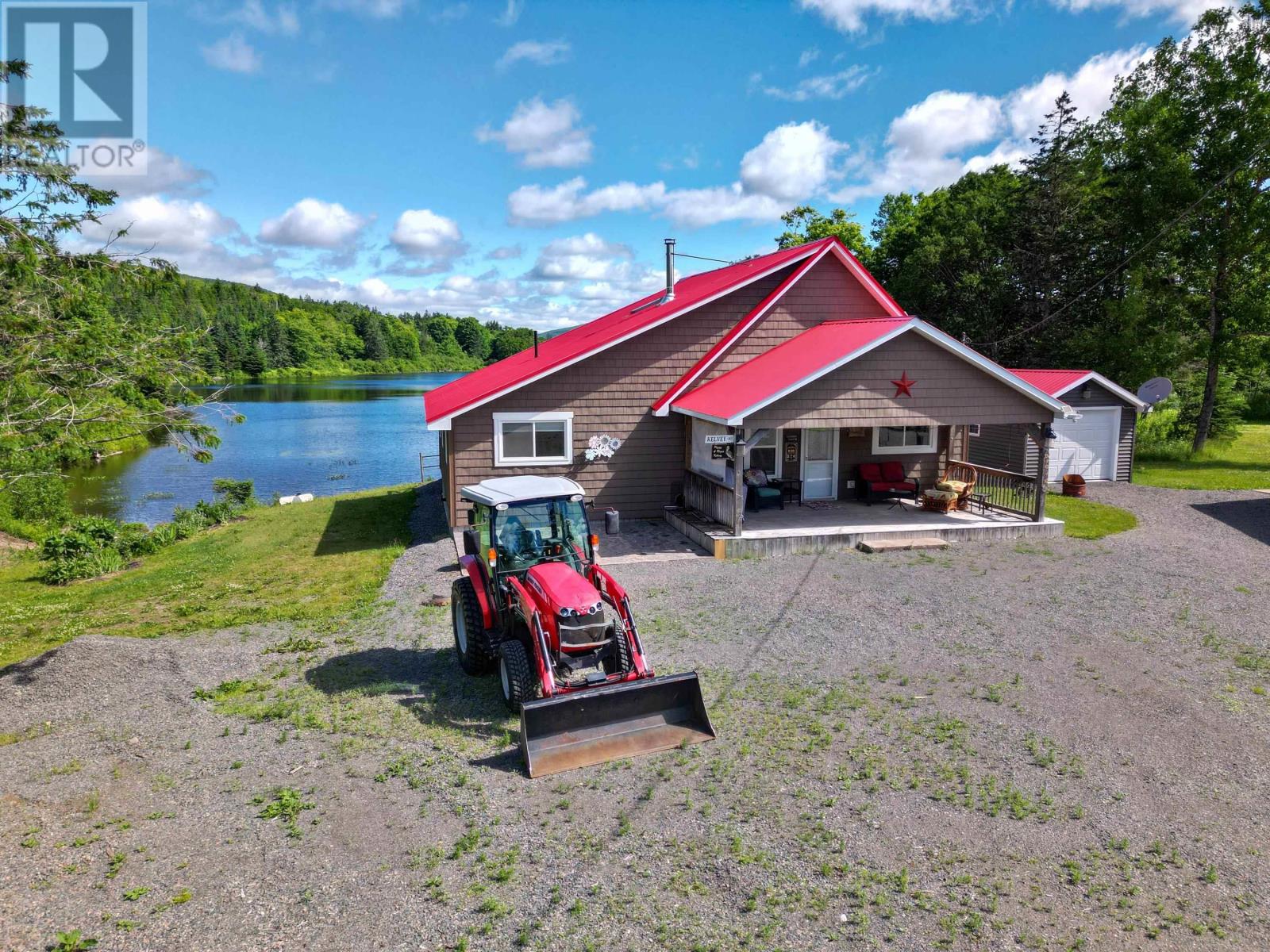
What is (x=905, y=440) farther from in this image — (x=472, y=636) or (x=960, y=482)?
(x=472, y=636)

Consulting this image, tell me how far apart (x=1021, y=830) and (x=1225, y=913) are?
1195 mm

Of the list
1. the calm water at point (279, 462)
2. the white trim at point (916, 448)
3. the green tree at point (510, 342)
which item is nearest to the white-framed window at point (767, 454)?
the white trim at point (916, 448)

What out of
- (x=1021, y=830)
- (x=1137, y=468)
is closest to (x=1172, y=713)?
(x=1021, y=830)

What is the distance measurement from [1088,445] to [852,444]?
29.8 ft

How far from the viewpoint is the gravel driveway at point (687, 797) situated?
469cm

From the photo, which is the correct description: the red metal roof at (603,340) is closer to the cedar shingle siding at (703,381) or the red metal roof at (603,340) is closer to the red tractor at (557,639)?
the cedar shingle siding at (703,381)

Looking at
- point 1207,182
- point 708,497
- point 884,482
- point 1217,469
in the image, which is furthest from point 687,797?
point 1207,182

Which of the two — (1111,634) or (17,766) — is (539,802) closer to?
(17,766)

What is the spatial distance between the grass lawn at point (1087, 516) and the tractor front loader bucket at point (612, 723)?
12.3 meters

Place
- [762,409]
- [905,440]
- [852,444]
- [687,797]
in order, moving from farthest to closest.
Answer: [905,440]
[852,444]
[762,409]
[687,797]

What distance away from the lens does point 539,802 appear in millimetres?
6016

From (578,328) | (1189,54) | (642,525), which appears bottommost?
(642,525)

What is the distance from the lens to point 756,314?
682 inches

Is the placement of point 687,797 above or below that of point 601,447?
below
